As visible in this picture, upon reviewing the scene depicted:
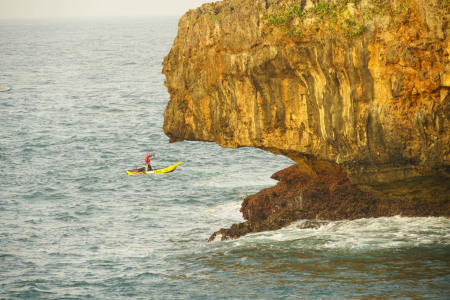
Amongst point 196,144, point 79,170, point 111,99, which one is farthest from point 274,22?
point 111,99

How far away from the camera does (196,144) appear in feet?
194

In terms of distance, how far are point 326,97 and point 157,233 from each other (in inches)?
437

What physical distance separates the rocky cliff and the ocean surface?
1.98 meters

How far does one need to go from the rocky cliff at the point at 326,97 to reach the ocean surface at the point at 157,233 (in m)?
1.98

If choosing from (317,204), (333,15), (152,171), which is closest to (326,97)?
(333,15)

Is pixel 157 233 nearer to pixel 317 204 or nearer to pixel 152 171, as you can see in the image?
pixel 317 204

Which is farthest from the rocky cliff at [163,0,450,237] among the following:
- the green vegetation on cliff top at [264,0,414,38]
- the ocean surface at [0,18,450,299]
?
the ocean surface at [0,18,450,299]

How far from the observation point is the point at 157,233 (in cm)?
3362

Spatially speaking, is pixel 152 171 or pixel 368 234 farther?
pixel 152 171

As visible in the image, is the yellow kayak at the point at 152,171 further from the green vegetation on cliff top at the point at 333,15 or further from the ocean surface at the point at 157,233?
the green vegetation on cliff top at the point at 333,15

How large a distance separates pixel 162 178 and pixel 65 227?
1270 cm

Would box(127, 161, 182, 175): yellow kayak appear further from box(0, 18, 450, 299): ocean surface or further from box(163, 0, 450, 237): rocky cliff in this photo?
box(163, 0, 450, 237): rocky cliff

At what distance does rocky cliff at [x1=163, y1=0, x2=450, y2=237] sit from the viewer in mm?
24812

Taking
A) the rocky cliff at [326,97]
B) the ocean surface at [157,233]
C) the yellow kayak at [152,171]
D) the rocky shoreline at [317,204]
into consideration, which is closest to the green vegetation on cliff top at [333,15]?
the rocky cliff at [326,97]
